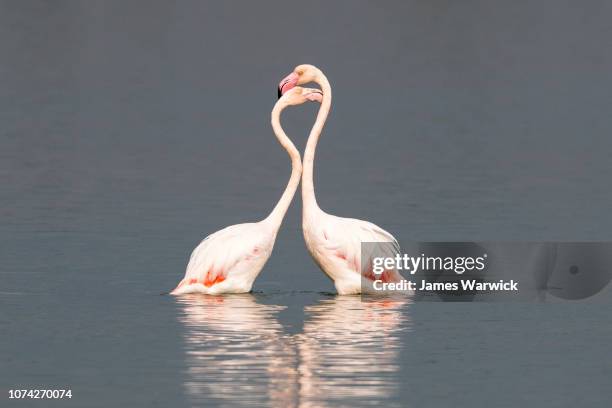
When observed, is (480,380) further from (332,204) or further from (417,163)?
(417,163)

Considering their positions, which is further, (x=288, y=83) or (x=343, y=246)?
(x=288, y=83)

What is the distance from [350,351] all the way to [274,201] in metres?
10.3

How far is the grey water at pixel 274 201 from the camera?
17.8 meters

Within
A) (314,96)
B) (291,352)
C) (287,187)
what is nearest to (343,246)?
(287,187)

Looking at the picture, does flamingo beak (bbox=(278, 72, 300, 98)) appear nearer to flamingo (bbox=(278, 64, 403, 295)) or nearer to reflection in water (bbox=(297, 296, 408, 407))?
flamingo (bbox=(278, 64, 403, 295))

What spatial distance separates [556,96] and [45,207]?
2104cm

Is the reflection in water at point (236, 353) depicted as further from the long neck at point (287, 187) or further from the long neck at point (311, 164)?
the long neck at point (311, 164)

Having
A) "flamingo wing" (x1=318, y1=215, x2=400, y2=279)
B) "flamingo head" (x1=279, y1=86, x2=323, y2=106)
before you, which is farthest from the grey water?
"flamingo head" (x1=279, y1=86, x2=323, y2=106)

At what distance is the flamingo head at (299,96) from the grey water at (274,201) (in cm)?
184

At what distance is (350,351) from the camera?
60.9 ft

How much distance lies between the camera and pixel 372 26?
69.4 metres

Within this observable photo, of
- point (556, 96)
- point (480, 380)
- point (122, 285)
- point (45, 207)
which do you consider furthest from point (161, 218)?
point (556, 96)

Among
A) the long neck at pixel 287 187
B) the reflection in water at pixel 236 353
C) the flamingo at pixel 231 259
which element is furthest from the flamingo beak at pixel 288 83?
the reflection in water at pixel 236 353

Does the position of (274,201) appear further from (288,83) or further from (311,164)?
(311,164)
